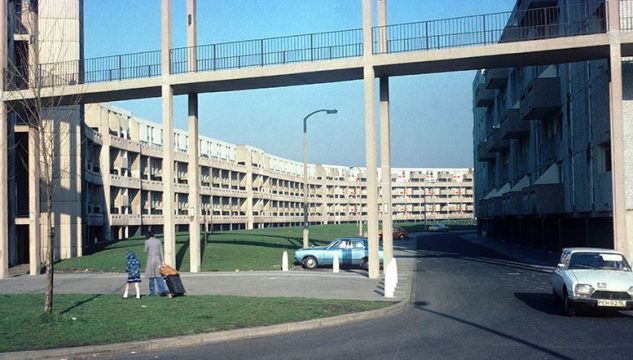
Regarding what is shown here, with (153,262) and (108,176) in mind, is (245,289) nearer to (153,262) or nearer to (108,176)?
(153,262)

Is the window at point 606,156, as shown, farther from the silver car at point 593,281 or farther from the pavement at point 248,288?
the silver car at point 593,281

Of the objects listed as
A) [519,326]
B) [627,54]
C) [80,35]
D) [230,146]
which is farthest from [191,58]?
[230,146]

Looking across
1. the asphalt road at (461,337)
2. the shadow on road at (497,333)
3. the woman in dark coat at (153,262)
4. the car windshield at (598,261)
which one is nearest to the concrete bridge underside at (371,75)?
the woman in dark coat at (153,262)

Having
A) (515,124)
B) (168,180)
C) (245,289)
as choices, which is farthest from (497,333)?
(515,124)

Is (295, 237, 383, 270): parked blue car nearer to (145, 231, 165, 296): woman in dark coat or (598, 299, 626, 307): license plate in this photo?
(145, 231, 165, 296): woman in dark coat

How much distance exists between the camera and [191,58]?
88.1ft

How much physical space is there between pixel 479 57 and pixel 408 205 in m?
149

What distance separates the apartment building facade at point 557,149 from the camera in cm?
3092

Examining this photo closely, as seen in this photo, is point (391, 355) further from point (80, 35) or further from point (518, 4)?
point (518, 4)

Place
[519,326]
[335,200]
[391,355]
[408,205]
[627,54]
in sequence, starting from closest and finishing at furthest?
[391,355], [519,326], [627,54], [335,200], [408,205]

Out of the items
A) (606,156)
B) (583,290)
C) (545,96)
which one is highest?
(545,96)

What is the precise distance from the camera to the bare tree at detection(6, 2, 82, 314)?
1422cm

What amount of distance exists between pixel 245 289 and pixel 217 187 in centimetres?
6734

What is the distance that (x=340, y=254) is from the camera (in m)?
30.0
